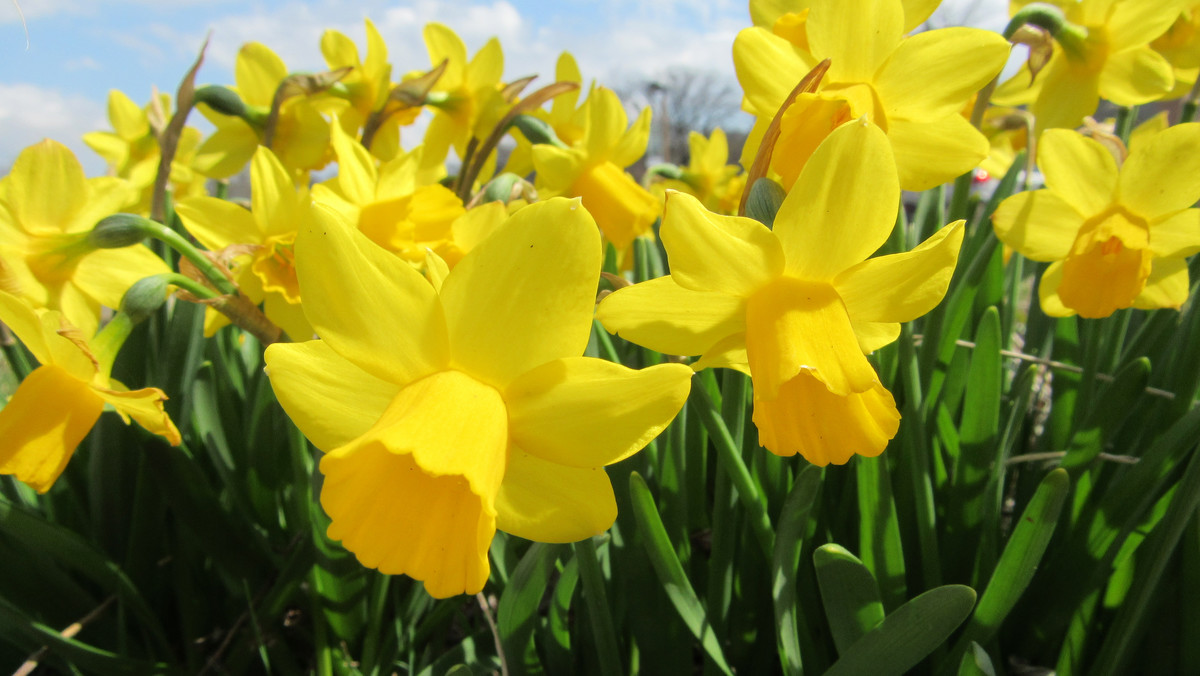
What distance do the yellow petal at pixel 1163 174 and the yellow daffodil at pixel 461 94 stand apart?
1.22 m

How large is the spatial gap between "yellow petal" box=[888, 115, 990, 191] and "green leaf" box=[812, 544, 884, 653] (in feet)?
1.44

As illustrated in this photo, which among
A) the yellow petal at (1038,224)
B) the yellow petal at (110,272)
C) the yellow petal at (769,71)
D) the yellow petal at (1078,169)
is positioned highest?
the yellow petal at (769,71)

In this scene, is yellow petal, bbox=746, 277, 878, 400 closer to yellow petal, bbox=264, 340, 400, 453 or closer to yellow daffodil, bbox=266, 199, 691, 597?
yellow daffodil, bbox=266, 199, 691, 597

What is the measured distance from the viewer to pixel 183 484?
1.24 meters

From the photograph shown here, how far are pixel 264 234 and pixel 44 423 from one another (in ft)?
1.49

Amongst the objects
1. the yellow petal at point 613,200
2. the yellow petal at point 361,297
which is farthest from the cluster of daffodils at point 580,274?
the yellow petal at point 613,200

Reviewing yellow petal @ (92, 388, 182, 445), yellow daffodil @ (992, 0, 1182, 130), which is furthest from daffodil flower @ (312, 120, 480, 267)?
yellow daffodil @ (992, 0, 1182, 130)

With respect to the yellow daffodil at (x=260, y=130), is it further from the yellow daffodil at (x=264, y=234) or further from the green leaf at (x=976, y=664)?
the green leaf at (x=976, y=664)

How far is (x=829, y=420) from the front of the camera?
72 cm

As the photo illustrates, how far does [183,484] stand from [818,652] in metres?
1.13

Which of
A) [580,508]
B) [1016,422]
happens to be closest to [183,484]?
[580,508]

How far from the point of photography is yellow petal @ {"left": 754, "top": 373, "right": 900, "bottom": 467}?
0.70 m

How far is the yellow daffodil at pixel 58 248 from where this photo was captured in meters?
1.13

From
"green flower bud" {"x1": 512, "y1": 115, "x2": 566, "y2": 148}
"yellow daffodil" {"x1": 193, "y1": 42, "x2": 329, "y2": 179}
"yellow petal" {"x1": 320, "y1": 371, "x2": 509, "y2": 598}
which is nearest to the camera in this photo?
"yellow petal" {"x1": 320, "y1": 371, "x2": 509, "y2": 598}
